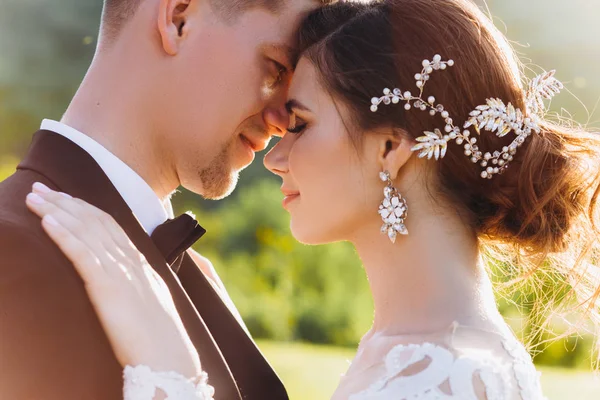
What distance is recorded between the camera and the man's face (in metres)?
2.58

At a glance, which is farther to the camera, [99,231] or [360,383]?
[360,383]

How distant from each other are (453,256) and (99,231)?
3.51ft

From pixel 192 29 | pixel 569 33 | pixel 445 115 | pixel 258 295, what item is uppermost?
pixel 192 29

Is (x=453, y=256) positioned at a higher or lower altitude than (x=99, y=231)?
lower

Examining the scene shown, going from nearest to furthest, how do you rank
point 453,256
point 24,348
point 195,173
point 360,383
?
point 24,348 → point 360,383 → point 453,256 → point 195,173

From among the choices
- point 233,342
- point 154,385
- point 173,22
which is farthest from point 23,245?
point 173,22

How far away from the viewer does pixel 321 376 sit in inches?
314

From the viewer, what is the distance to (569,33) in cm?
1012

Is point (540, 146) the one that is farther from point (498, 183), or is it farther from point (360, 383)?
point (360, 383)

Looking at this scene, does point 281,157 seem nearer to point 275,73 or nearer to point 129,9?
point 275,73

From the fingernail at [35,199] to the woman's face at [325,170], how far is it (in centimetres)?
87

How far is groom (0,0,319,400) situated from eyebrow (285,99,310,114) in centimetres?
16

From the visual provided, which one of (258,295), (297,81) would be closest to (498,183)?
(297,81)

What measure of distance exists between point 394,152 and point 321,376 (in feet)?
19.3
